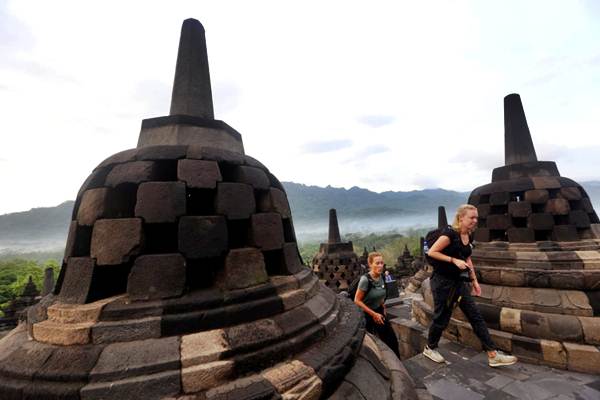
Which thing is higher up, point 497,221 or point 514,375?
point 497,221

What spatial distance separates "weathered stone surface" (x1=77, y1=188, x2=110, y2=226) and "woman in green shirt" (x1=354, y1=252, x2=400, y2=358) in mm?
2942

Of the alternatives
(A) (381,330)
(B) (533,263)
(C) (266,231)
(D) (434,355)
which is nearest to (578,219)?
(B) (533,263)

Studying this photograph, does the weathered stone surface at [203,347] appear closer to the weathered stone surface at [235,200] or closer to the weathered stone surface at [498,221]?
the weathered stone surface at [235,200]

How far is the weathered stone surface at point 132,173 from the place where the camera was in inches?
100

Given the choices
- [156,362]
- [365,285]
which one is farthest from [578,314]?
[156,362]

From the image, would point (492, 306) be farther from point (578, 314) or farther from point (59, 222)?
point (59, 222)

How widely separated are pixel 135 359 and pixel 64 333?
65 cm

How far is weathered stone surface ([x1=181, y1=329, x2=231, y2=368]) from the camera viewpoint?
1.94m

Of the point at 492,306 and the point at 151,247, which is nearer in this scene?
the point at 151,247

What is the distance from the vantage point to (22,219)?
18462 centimetres

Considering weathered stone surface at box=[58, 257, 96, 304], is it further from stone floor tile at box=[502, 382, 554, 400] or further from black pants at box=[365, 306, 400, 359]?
stone floor tile at box=[502, 382, 554, 400]

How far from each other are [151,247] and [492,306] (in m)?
5.73

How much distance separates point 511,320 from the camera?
4.77m

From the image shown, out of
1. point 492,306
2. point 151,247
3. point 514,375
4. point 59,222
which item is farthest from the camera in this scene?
point 59,222
